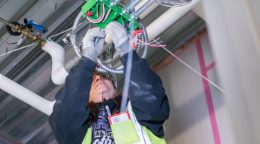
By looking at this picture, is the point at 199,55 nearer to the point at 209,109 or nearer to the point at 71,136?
the point at 209,109

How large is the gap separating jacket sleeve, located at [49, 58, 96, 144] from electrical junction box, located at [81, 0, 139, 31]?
14 cm

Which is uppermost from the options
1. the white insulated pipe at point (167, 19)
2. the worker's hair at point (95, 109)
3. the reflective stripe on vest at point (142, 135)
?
the white insulated pipe at point (167, 19)

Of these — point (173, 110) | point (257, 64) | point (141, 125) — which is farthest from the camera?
point (173, 110)

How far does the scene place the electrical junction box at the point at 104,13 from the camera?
1145 mm

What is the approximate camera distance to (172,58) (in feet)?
7.38

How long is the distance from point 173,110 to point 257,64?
1.82m

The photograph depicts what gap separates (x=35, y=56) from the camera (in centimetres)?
173

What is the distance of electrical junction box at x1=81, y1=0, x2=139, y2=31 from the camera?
1.15 m

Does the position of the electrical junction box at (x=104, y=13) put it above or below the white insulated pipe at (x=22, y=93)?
above

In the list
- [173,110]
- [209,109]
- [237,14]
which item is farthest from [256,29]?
[173,110]

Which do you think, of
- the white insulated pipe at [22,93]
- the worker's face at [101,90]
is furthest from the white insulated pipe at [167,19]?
the white insulated pipe at [22,93]

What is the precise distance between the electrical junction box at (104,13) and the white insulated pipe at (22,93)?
1.61ft

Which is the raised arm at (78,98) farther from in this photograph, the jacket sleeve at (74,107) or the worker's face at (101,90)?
the worker's face at (101,90)

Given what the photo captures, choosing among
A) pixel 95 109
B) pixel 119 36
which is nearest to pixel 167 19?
pixel 119 36
